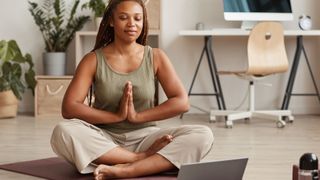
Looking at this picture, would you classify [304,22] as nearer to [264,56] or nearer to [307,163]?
[264,56]

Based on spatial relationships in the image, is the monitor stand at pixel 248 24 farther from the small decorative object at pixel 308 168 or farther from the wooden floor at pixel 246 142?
the small decorative object at pixel 308 168

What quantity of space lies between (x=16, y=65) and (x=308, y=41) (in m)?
2.58

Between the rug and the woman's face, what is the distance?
0.62 meters

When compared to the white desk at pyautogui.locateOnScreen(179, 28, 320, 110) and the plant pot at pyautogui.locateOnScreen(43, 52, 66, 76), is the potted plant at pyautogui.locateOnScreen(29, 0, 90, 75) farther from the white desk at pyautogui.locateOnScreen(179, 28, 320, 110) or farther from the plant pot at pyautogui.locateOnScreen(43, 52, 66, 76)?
the white desk at pyautogui.locateOnScreen(179, 28, 320, 110)

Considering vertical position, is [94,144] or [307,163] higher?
[307,163]

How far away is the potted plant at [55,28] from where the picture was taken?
230 inches

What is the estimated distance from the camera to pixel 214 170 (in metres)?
2.31

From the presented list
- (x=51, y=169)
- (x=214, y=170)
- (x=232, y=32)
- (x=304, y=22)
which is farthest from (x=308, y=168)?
(x=304, y=22)

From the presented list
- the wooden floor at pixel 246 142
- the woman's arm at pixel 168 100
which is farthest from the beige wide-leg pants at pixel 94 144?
the wooden floor at pixel 246 142

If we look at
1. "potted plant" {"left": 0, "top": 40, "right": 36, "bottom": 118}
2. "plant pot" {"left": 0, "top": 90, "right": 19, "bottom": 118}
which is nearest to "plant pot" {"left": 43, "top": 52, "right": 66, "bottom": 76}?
"potted plant" {"left": 0, "top": 40, "right": 36, "bottom": 118}

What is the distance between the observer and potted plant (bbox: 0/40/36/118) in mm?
5629

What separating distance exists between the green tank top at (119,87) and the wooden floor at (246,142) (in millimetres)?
482

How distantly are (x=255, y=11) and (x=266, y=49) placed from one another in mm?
598

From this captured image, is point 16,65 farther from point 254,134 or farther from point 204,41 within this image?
point 254,134
